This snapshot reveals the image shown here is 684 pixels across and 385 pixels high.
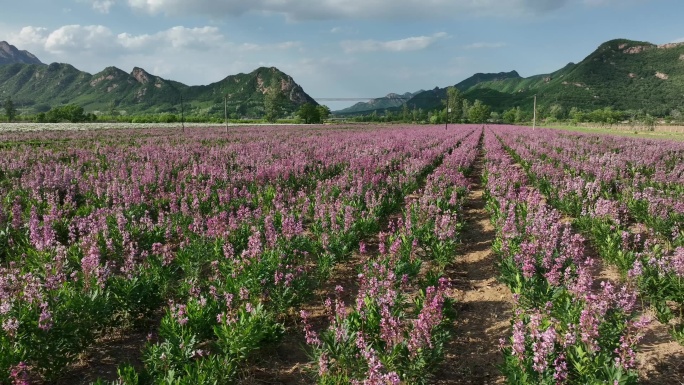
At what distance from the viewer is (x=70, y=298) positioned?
471 centimetres

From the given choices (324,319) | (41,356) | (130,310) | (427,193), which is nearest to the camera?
(41,356)

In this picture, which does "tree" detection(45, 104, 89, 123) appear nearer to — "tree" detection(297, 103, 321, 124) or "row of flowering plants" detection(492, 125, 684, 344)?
"tree" detection(297, 103, 321, 124)

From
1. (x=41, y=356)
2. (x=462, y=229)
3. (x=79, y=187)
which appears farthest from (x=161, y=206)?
(x=462, y=229)

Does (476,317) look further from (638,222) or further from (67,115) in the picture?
(67,115)

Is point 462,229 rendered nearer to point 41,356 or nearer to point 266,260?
point 266,260

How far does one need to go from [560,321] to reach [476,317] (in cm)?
134

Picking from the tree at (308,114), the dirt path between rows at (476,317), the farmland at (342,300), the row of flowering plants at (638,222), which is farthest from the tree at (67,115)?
the dirt path between rows at (476,317)

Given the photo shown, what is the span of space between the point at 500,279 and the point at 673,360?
242 cm

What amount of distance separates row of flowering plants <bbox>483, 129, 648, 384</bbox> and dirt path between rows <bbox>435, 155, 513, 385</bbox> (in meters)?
0.32

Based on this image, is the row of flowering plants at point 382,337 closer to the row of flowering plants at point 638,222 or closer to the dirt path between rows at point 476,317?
the dirt path between rows at point 476,317

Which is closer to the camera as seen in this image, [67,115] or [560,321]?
[560,321]

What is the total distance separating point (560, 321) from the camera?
4.74m

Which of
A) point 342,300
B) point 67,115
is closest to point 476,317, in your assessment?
point 342,300

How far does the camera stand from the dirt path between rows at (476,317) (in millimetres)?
4598
